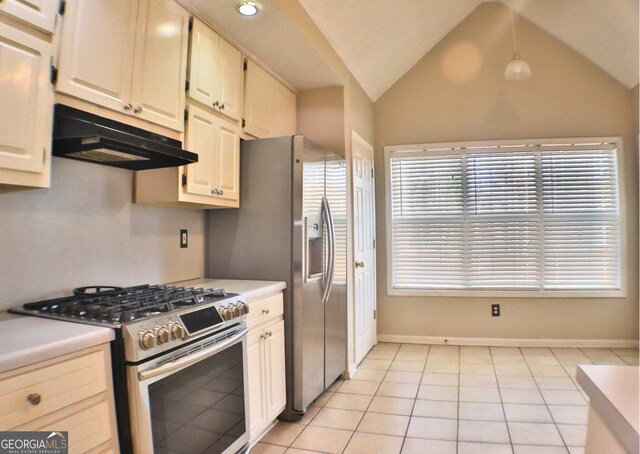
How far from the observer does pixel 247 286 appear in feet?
7.50

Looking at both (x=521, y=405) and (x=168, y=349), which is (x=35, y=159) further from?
(x=521, y=405)

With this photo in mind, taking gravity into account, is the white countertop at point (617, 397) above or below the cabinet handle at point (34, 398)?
above

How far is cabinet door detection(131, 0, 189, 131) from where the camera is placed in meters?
1.85

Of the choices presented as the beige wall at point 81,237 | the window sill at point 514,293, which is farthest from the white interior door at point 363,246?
the beige wall at point 81,237

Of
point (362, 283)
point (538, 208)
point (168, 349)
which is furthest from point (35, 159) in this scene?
point (538, 208)

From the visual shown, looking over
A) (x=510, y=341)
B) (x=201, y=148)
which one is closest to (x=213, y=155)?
(x=201, y=148)

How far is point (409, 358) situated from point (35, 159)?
3.32 m

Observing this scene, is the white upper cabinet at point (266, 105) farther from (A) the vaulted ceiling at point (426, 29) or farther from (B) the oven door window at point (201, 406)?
(B) the oven door window at point (201, 406)

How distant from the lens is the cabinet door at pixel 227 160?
2.38 meters

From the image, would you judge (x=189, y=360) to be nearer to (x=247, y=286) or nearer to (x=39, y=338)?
(x=39, y=338)

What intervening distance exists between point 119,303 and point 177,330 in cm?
30

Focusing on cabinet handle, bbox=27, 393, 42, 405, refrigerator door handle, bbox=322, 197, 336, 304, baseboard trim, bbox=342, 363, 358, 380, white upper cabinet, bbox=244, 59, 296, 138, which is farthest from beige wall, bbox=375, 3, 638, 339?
cabinet handle, bbox=27, 393, 42, 405

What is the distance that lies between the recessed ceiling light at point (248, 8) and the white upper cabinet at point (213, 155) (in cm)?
58

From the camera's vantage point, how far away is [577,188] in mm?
4027
